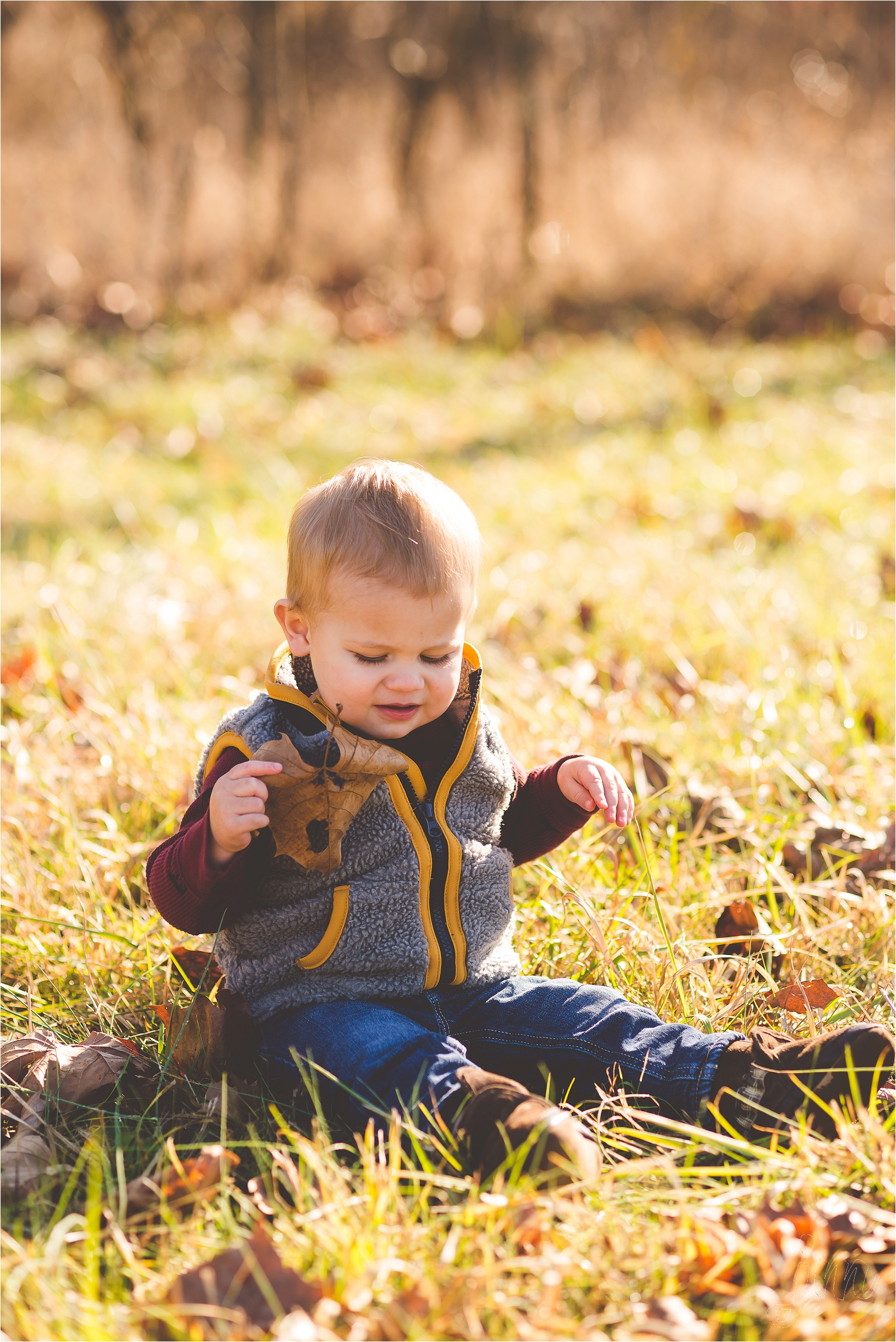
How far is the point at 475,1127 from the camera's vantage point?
1.54 metres

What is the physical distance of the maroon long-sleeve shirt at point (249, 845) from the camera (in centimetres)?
173

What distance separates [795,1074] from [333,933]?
74 cm

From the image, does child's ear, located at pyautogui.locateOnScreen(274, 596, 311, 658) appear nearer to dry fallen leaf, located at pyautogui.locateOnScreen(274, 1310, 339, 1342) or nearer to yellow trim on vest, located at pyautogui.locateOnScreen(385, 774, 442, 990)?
yellow trim on vest, located at pyautogui.locateOnScreen(385, 774, 442, 990)

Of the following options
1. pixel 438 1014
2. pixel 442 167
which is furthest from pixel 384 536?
pixel 442 167

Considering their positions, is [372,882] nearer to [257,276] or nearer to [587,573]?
[587,573]

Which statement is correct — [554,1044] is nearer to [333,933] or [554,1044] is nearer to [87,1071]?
[333,933]

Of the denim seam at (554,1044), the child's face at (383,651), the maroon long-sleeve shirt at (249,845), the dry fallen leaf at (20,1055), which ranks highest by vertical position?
the child's face at (383,651)

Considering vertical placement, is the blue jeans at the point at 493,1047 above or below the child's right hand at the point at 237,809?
below

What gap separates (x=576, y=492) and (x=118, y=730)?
292cm

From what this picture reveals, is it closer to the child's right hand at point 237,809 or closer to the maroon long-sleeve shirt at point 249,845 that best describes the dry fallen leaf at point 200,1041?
the maroon long-sleeve shirt at point 249,845

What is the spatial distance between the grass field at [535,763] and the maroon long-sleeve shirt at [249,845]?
0.14 metres

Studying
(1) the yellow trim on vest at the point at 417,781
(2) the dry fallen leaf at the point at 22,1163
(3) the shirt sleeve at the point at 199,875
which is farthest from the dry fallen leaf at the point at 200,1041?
(1) the yellow trim on vest at the point at 417,781

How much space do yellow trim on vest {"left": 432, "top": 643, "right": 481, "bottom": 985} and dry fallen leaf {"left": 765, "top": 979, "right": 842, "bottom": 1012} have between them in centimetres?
56

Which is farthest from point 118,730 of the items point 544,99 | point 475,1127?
point 544,99
